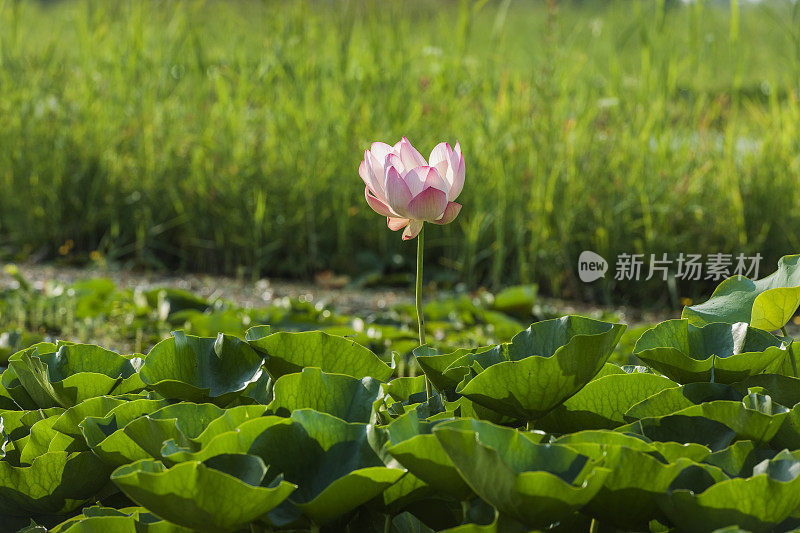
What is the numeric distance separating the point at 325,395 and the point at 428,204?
0.27 metres

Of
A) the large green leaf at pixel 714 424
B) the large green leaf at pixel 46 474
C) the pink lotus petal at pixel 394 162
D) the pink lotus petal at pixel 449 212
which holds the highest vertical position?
the pink lotus petal at pixel 394 162

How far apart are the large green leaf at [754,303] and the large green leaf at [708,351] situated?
0.04m

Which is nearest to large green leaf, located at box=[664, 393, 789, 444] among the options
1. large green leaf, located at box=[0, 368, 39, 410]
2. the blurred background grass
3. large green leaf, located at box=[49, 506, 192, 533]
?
large green leaf, located at box=[49, 506, 192, 533]

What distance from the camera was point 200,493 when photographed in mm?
729

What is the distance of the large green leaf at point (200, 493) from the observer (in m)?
0.72

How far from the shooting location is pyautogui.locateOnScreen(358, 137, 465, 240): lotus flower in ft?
3.38

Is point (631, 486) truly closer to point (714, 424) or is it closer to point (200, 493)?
point (714, 424)

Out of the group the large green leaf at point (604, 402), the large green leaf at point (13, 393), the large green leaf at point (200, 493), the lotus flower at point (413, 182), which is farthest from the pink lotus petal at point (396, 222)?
the large green leaf at point (13, 393)

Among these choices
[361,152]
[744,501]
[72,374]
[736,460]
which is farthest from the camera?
[361,152]

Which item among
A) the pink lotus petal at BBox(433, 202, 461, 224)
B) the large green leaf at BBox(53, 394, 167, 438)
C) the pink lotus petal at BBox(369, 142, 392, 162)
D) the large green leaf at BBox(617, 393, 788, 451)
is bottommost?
the large green leaf at BBox(53, 394, 167, 438)

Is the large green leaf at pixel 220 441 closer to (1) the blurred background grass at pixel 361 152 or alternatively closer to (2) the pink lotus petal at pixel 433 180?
(2) the pink lotus petal at pixel 433 180

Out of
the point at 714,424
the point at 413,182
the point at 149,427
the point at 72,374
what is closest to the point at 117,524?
the point at 149,427

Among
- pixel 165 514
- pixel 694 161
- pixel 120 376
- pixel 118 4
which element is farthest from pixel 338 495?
pixel 118 4

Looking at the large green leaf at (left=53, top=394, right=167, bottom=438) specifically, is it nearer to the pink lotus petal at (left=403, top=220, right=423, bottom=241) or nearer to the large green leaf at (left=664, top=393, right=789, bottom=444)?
the pink lotus petal at (left=403, top=220, right=423, bottom=241)
